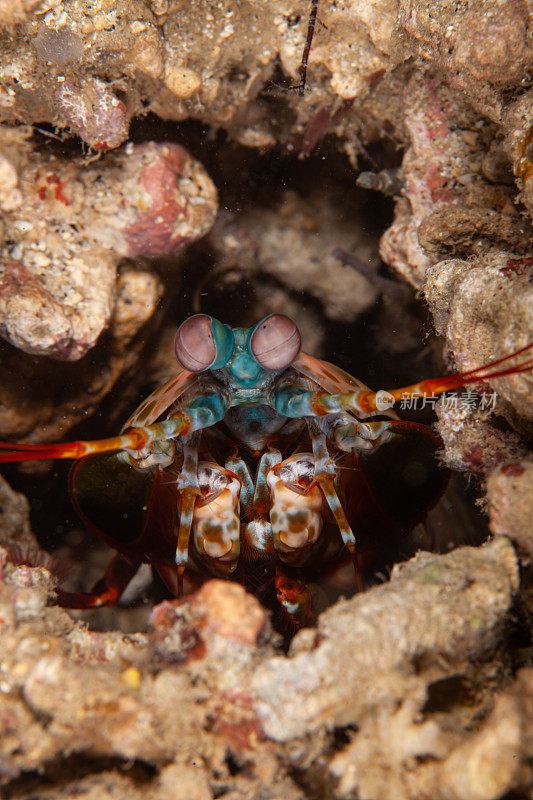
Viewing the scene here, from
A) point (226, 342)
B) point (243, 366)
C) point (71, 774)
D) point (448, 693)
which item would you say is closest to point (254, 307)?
point (243, 366)

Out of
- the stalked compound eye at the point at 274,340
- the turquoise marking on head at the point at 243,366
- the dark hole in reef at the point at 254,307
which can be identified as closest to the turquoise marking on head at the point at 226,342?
the stalked compound eye at the point at 274,340

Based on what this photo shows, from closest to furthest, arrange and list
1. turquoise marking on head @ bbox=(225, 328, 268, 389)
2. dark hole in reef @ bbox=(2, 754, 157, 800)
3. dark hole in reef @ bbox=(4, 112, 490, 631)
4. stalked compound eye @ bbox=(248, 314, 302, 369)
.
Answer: dark hole in reef @ bbox=(2, 754, 157, 800) → stalked compound eye @ bbox=(248, 314, 302, 369) → turquoise marking on head @ bbox=(225, 328, 268, 389) → dark hole in reef @ bbox=(4, 112, 490, 631)

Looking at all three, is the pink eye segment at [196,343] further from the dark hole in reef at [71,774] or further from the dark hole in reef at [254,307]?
the dark hole in reef at [254,307]

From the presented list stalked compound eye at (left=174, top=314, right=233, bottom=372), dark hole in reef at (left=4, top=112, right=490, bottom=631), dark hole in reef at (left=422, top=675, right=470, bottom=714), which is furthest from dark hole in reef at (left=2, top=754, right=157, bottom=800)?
dark hole in reef at (left=4, top=112, right=490, bottom=631)

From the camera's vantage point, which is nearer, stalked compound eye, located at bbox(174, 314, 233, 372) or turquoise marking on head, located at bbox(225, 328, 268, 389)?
stalked compound eye, located at bbox(174, 314, 233, 372)

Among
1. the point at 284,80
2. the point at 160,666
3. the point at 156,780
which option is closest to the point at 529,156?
the point at 284,80

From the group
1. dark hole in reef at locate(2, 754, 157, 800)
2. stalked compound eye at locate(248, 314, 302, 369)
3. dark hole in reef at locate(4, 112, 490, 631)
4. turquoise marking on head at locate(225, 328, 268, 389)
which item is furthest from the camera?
dark hole in reef at locate(4, 112, 490, 631)

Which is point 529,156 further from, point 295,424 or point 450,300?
point 295,424

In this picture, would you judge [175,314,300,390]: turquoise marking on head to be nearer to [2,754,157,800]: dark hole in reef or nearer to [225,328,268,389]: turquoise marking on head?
[225,328,268,389]: turquoise marking on head
